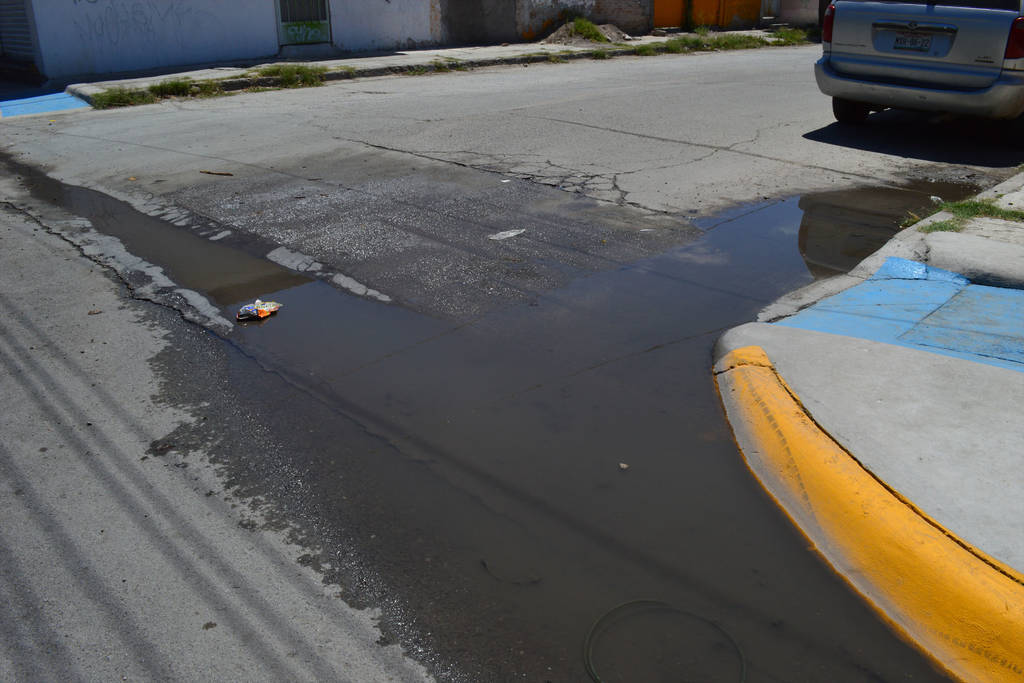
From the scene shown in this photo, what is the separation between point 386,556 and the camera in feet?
11.2

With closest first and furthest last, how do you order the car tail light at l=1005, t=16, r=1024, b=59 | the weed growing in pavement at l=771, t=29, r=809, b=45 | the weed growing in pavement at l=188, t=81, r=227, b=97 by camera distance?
the car tail light at l=1005, t=16, r=1024, b=59 → the weed growing in pavement at l=188, t=81, r=227, b=97 → the weed growing in pavement at l=771, t=29, r=809, b=45

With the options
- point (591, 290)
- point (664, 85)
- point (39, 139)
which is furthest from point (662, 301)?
point (664, 85)

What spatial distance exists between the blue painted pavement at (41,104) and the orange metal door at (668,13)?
17.7m

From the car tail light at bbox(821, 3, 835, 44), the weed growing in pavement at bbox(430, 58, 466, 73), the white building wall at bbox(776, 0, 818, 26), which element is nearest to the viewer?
the car tail light at bbox(821, 3, 835, 44)

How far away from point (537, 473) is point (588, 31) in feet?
72.1

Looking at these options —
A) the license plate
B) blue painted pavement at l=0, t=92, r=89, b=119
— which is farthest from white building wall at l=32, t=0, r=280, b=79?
the license plate

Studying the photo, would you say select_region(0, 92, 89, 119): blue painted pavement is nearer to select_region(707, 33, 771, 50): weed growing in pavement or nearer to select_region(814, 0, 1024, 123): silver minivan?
select_region(814, 0, 1024, 123): silver minivan

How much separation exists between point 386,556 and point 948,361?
310cm

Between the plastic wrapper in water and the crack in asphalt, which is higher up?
the crack in asphalt

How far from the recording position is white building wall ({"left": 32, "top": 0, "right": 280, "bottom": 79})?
16547mm

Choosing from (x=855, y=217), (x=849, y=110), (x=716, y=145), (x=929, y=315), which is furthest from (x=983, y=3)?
(x=929, y=315)

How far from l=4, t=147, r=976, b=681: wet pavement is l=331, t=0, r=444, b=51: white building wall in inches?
624

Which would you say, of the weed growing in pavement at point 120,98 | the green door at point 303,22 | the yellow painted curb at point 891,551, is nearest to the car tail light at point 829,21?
the yellow painted curb at point 891,551

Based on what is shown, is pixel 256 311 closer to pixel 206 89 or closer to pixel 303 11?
pixel 206 89
